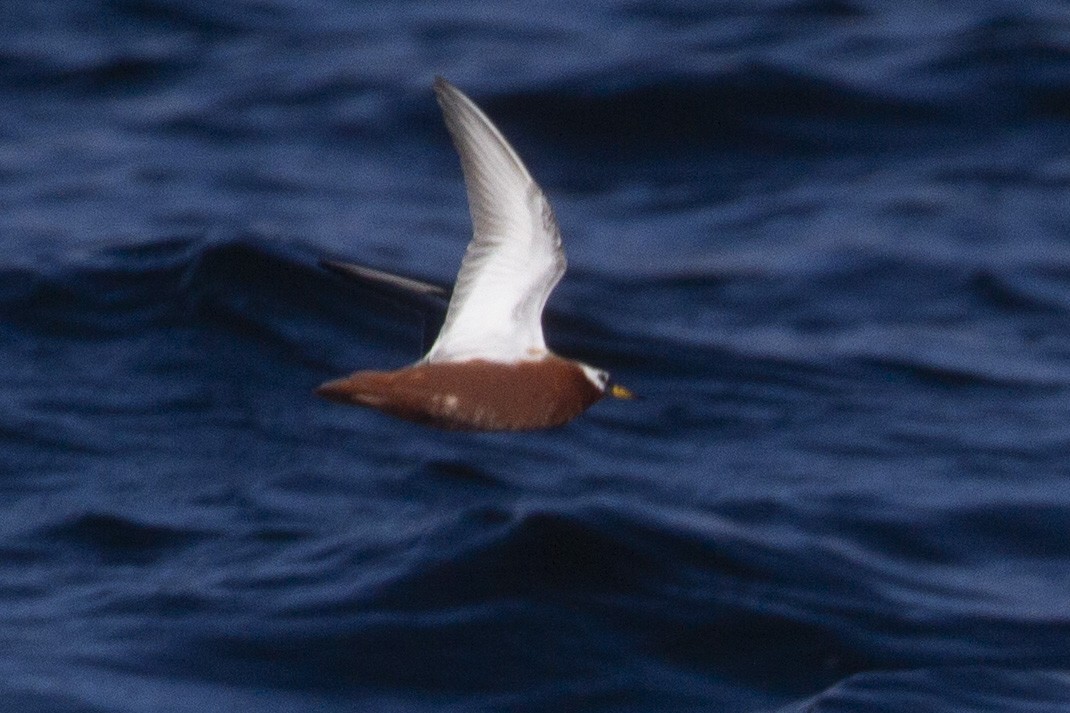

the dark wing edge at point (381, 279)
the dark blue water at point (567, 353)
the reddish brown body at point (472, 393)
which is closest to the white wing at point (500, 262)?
the reddish brown body at point (472, 393)

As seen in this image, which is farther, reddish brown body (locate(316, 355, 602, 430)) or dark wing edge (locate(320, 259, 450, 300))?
dark wing edge (locate(320, 259, 450, 300))

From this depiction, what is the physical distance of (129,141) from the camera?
2653 cm

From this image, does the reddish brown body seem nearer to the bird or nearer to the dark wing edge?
the bird

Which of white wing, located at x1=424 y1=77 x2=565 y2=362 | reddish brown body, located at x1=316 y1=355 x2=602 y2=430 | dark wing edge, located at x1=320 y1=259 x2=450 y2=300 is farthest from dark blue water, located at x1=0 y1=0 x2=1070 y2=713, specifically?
reddish brown body, located at x1=316 y1=355 x2=602 y2=430

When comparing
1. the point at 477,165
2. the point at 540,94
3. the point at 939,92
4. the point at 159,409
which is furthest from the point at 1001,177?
the point at 477,165

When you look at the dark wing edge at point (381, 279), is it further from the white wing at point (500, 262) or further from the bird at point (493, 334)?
the white wing at point (500, 262)

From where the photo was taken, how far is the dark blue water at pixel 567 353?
1564 centimetres

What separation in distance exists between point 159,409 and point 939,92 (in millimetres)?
13688

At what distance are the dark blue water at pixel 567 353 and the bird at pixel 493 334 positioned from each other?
6.13 meters

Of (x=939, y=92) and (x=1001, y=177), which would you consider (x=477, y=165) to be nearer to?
(x=1001, y=177)

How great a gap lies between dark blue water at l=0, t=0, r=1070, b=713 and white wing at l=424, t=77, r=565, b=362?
6.07 meters

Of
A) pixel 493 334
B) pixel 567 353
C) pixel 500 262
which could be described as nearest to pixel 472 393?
Result: pixel 493 334

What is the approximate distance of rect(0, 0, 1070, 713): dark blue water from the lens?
1564 cm

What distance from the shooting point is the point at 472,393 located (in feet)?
28.1
